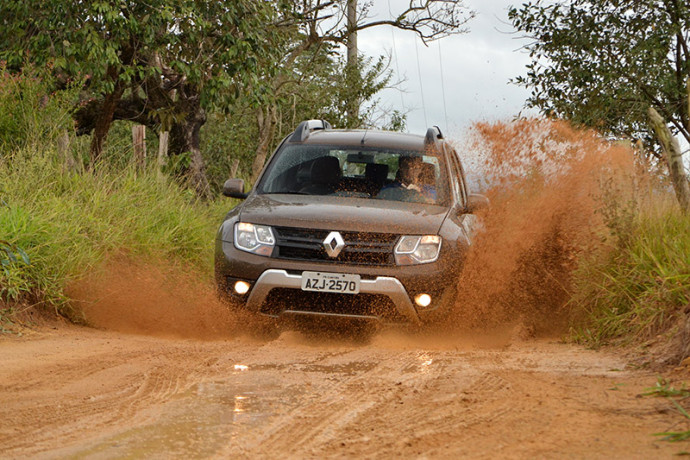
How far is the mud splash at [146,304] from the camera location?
7507mm

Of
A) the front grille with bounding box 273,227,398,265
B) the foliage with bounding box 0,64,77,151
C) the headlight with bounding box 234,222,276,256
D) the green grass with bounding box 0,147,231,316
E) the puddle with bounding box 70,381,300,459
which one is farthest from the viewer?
the foliage with bounding box 0,64,77,151

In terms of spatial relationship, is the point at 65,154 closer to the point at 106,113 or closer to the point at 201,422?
the point at 106,113

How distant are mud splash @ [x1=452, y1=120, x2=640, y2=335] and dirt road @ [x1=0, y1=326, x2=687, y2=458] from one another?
860 mm

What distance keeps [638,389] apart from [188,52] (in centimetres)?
1133

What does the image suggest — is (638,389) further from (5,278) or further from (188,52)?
(188,52)

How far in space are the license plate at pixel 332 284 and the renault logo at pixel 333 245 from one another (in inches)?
7.4

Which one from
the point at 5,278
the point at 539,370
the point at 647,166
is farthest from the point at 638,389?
the point at 5,278

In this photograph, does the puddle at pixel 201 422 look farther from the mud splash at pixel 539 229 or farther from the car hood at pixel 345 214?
the mud splash at pixel 539 229

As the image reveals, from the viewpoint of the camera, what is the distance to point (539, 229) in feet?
27.1

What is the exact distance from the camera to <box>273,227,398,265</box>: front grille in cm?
670

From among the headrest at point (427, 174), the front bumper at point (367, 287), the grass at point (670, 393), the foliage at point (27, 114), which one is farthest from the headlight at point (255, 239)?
the foliage at point (27, 114)

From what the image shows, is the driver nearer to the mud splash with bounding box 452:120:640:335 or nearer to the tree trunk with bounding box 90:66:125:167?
the mud splash with bounding box 452:120:640:335

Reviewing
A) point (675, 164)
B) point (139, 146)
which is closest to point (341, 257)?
point (675, 164)

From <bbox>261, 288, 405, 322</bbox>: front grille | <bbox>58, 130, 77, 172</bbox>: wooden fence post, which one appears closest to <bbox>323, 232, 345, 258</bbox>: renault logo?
<bbox>261, 288, 405, 322</bbox>: front grille
